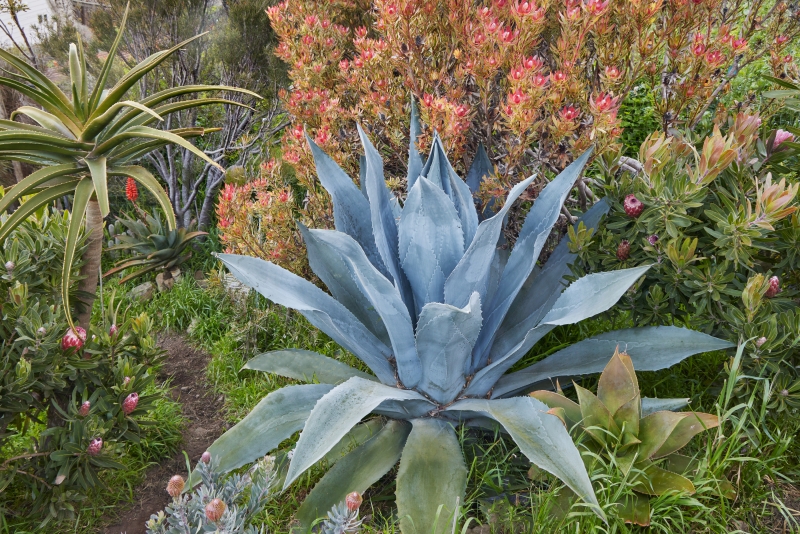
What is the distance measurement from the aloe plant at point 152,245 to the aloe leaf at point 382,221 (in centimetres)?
215

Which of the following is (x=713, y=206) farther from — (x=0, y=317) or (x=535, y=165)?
(x=0, y=317)

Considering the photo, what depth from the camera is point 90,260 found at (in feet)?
7.41

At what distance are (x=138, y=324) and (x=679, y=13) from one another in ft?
7.58

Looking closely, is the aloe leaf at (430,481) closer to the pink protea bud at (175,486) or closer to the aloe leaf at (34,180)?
the pink protea bud at (175,486)

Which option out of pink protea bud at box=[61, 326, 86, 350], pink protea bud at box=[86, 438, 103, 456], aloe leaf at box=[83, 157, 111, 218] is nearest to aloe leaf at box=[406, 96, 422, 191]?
aloe leaf at box=[83, 157, 111, 218]

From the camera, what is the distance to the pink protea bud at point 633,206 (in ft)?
6.18

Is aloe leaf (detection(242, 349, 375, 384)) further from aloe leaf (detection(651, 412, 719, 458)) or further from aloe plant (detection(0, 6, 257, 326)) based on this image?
aloe leaf (detection(651, 412, 719, 458))

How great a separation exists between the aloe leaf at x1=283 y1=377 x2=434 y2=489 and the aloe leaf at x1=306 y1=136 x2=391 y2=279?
1.85ft

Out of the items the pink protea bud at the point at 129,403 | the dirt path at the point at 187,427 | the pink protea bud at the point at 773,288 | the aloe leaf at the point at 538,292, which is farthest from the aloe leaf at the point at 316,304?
the pink protea bud at the point at 773,288

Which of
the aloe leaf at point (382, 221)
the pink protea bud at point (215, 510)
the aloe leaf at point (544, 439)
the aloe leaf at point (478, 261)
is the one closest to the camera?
the pink protea bud at point (215, 510)

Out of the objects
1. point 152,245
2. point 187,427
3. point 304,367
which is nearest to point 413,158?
point 304,367

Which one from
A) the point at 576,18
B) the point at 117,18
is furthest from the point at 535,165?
the point at 117,18

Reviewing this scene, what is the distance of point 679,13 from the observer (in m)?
2.10

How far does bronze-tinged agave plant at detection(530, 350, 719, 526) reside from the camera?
162 centimetres
